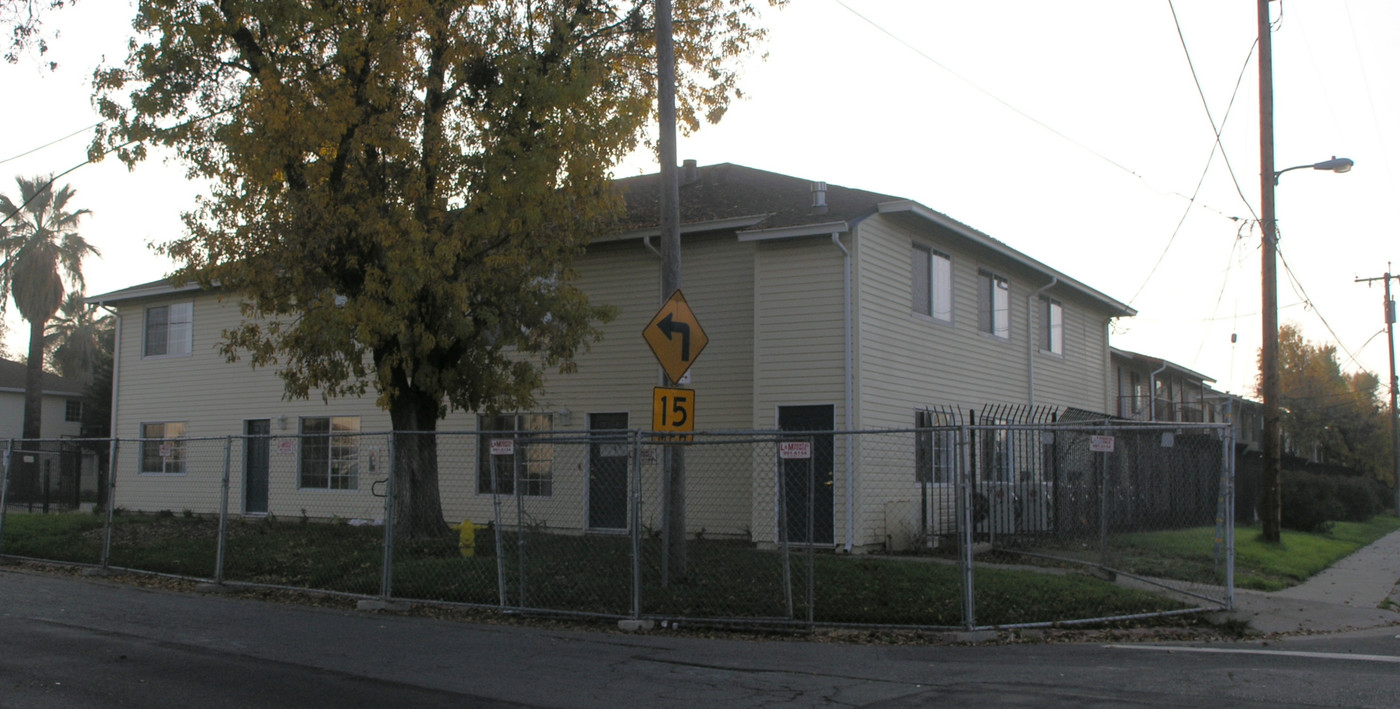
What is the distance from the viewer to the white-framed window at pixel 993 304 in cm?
2002

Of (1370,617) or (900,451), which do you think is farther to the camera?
(900,451)

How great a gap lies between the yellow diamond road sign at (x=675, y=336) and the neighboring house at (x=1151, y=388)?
19.5 meters

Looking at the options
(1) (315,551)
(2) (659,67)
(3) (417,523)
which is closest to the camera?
(2) (659,67)

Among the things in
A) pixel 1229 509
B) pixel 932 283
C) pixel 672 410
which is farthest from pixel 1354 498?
pixel 672 410

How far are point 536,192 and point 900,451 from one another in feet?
23.0

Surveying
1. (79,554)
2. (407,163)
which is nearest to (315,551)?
(79,554)

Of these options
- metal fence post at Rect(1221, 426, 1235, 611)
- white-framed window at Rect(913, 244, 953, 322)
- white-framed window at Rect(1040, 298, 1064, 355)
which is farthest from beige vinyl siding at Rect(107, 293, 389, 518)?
metal fence post at Rect(1221, 426, 1235, 611)

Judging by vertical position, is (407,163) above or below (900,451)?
above

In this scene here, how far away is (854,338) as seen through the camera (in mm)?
15992

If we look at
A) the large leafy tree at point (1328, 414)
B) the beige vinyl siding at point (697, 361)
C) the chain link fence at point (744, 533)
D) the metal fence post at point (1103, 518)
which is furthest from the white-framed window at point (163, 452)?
the large leafy tree at point (1328, 414)

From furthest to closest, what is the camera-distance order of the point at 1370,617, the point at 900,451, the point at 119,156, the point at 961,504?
the point at 900,451, the point at 119,156, the point at 1370,617, the point at 961,504

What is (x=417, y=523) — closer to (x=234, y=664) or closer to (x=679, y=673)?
(x=234, y=664)

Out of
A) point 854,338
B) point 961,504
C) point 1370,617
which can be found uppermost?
point 854,338

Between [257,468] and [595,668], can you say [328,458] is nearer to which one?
[257,468]
